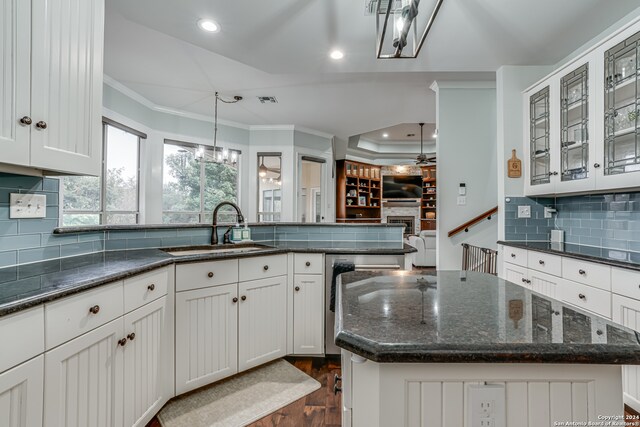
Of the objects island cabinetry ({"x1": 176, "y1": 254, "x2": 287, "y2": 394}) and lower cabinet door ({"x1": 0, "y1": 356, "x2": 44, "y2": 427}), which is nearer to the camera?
lower cabinet door ({"x1": 0, "y1": 356, "x2": 44, "y2": 427})

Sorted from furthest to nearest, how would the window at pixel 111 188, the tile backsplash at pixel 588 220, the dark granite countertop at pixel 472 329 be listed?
the window at pixel 111 188 → the tile backsplash at pixel 588 220 → the dark granite countertop at pixel 472 329

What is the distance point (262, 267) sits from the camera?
2152 mm

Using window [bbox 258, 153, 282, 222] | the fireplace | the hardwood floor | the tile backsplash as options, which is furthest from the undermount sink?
the fireplace

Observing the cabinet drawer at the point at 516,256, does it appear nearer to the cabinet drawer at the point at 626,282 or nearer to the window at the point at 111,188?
the cabinet drawer at the point at 626,282

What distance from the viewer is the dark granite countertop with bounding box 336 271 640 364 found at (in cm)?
57

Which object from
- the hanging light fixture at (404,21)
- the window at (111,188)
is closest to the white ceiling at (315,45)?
the hanging light fixture at (404,21)

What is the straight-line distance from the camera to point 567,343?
23.3 inches

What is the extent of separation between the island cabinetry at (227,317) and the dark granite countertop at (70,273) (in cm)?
11

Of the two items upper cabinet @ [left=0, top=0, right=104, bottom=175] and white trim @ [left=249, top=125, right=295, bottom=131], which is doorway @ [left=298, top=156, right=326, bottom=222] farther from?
upper cabinet @ [left=0, top=0, right=104, bottom=175]

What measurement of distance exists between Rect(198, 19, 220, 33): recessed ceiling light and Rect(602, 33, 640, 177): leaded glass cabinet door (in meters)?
2.71

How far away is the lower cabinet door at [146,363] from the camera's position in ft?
4.72

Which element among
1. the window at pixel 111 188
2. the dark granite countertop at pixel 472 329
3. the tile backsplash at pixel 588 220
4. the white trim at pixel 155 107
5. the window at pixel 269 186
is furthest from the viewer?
the window at pixel 269 186

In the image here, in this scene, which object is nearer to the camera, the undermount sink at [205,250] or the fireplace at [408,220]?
the undermount sink at [205,250]

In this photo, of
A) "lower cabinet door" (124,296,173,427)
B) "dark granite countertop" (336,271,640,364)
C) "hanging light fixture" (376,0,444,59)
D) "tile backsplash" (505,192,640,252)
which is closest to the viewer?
"dark granite countertop" (336,271,640,364)
